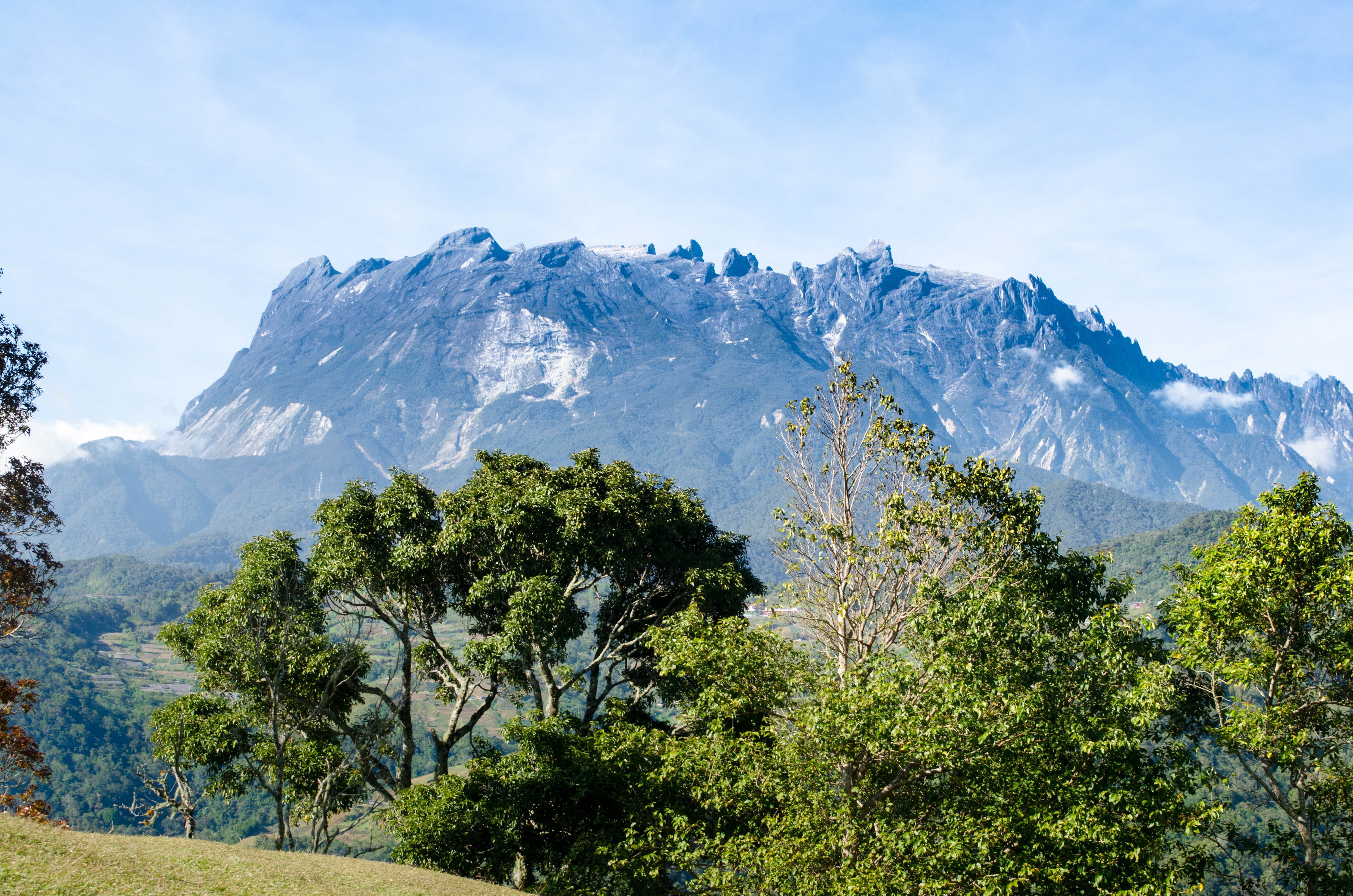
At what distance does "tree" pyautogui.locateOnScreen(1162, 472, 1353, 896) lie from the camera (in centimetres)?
1628

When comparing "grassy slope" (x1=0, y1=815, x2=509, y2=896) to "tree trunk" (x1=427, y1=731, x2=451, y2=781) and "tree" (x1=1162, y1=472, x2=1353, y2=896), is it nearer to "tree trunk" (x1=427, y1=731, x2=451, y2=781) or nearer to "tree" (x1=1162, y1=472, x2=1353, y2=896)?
"tree trunk" (x1=427, y1=731, x2=451, y2=781)

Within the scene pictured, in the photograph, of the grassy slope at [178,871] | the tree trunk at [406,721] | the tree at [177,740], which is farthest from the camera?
the tree trunk at [406,721]

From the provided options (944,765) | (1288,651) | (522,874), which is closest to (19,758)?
(522,874)

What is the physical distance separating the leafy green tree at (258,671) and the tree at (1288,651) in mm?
Answer: 19347

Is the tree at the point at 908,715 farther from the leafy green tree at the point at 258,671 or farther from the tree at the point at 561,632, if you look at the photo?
the leafy green tree at the point at 258,671

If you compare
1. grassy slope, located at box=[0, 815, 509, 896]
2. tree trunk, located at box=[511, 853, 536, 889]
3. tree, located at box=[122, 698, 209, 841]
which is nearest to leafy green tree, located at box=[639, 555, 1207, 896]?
grassy slope, located at box=[0, 815, 509, 896]

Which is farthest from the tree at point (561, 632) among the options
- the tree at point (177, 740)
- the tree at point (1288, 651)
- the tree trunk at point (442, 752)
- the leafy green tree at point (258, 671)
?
the tree at point (1288, 651)

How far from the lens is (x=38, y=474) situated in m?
23.7

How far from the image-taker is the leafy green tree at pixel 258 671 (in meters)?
20.3

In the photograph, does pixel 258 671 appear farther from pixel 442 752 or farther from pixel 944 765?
pixel 944 765

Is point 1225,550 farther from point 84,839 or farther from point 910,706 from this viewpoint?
point 84,839

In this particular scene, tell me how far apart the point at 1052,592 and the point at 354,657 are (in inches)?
696

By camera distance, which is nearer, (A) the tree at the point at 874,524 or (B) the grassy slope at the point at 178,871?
(B) the grassy slope at the point at 178,871

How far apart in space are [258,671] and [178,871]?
21.7ft
